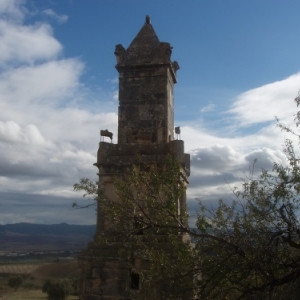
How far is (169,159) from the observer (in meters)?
6.88

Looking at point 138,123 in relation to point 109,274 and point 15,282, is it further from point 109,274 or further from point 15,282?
point 15,282

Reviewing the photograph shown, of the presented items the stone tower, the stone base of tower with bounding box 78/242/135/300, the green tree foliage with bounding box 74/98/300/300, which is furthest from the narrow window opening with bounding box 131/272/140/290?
the green tree foliage with bounding box 74/98/300/300

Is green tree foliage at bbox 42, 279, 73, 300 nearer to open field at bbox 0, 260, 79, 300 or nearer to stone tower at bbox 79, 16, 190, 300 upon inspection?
open field at bbox 0, 260, 79, 300

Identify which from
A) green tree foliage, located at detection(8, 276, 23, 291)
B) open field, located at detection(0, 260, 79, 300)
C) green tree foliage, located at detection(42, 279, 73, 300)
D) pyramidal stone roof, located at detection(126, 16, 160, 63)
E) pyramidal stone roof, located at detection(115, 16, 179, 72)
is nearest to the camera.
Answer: pyramidal stone roof, located at detection(115, 16, 179, 72)

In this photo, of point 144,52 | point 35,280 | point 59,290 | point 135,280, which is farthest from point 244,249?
point 35,280

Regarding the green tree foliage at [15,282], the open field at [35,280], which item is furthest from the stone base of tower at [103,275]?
the green tree foliage at [15,282]

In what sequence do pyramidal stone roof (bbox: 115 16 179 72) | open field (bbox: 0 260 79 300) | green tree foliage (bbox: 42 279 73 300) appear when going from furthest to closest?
open field (bbox: 0 260 79 300)
green tree foliage (bbox: 42 279 73 300)
pyramidal stone roof (bbox: 115 16 179 72)

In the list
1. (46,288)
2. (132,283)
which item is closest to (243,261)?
(132,283)

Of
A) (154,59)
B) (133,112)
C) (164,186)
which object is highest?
(154,59)

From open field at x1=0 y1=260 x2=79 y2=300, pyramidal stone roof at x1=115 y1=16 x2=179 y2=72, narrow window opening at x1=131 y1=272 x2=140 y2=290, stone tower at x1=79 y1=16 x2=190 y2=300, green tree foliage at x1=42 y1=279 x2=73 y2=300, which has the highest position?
pyramidal stone roof at x1=115 y1=16 x2=179 y2=72

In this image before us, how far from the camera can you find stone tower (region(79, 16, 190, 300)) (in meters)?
9.66

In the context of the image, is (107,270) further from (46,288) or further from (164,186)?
(46,288)

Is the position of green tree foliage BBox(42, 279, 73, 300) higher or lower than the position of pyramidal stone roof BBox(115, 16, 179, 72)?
lower

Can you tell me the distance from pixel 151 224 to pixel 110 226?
340 centimetres
